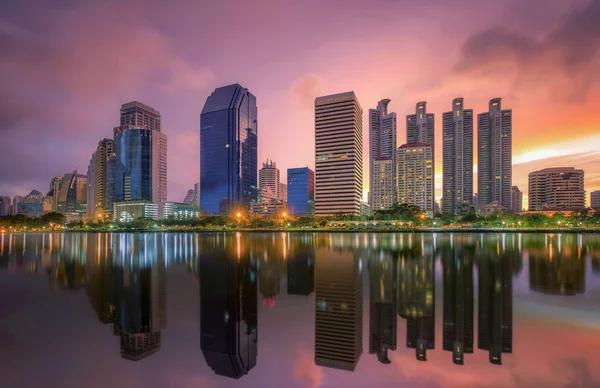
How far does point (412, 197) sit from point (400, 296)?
→ 184 metres

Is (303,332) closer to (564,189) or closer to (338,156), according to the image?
(338,156)

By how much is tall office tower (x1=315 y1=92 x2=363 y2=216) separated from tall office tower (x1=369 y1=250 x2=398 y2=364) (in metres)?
149

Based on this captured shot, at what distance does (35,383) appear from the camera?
705 centimetres

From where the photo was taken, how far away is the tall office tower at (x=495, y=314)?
877 cm

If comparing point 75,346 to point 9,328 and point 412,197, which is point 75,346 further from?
point 412,197

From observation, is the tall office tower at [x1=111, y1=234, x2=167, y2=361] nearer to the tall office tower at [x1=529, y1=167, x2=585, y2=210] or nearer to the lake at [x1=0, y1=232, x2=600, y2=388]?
the lake at [x1=0, y1=232, x2=600, y2=388]

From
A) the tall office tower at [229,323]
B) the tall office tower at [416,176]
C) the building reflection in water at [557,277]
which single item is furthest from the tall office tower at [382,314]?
the tall office tower at [416,176]

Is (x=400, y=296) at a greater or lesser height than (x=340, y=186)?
lesser

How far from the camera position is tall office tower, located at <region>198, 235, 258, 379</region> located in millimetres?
8102

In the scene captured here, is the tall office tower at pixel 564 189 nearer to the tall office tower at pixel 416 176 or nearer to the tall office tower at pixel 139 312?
the tall office tower at pixel 416 176

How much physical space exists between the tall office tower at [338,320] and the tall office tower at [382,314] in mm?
473

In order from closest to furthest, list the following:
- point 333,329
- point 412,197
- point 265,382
Result: point 265,382 → point 333,329 → point 412,197

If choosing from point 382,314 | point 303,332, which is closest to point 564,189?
point 382,314

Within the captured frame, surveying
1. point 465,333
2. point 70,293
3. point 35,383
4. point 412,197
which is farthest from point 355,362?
point 412,197
